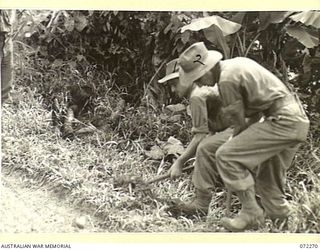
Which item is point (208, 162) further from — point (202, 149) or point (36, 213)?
point (36, 213)

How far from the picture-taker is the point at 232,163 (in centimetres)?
164

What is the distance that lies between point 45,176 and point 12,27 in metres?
0.35

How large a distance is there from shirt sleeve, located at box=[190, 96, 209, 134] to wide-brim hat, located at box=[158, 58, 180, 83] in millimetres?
76

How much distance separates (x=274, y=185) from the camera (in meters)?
1.68

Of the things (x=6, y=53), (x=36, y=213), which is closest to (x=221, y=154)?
(x=36, y=213)

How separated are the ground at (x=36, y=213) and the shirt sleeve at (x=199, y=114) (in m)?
0.31

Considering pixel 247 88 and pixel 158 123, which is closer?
pixel 247 88

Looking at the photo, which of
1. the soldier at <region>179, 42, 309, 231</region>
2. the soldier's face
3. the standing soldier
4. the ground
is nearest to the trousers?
the soldier at <region>179, 42, 309, 231</region>

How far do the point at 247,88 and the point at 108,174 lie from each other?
373mm

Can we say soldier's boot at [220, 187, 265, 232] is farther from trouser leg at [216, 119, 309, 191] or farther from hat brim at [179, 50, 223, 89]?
hat brim at [179, 50, 223, 89]
